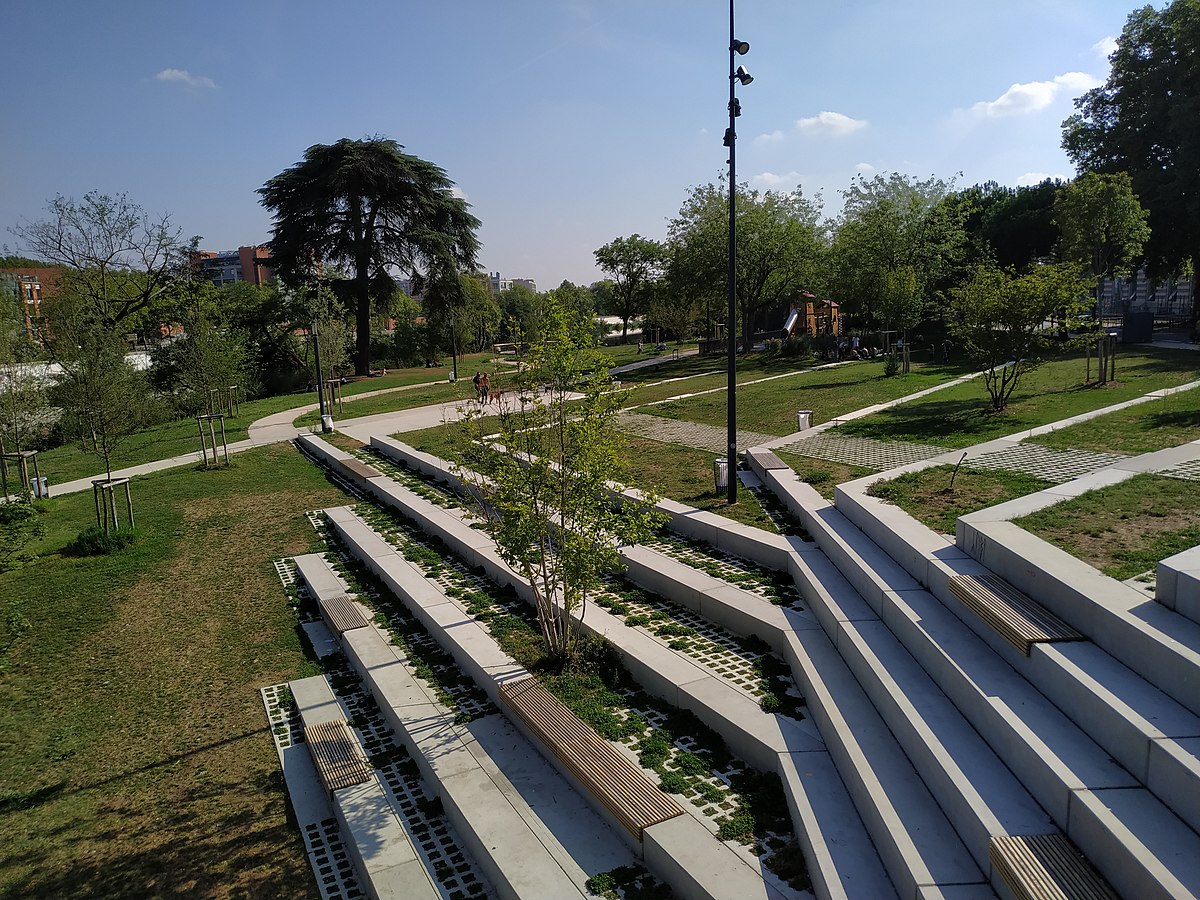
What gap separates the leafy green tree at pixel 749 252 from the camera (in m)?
35.4

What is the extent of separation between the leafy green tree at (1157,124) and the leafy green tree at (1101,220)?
2.36 m

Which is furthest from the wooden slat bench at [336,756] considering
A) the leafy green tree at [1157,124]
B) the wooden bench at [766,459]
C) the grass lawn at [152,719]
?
the leafy green tree at [1157,124]

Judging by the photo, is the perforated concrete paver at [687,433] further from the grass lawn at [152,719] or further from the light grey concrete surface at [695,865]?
the light grey concrete surface at [695,865]

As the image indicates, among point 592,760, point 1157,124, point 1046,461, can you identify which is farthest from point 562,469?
point 1157,124

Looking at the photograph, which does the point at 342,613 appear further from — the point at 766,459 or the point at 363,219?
the point at 363,219

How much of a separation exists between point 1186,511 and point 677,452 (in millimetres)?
9922

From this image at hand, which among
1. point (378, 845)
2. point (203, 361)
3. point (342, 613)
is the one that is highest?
point (203, 361)

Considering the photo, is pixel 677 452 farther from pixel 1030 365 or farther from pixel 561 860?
pixel 561 860

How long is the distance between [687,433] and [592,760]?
13.4 m

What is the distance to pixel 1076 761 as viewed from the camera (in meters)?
4.30

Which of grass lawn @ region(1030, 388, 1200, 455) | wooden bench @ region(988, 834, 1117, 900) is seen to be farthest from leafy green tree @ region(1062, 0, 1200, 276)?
wooden bench @ region(988, 834, 1117, 900)

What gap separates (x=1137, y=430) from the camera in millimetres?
11758

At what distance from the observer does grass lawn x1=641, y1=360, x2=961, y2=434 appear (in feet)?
62.1

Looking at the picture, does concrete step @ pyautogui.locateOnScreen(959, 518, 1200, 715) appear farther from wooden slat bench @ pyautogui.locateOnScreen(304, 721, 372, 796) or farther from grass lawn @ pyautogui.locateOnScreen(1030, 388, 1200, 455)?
wooden slat bench @ pyautogui.locateOnScreen(304, 721, 372, 796)
